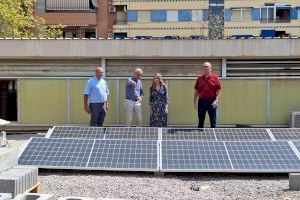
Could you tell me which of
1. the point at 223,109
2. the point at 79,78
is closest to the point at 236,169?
the point at 223,109

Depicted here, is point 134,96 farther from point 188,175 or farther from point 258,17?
point 258,17

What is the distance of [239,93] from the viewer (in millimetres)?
15234

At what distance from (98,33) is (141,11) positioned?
16.6ft

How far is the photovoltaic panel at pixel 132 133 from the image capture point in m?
11.4

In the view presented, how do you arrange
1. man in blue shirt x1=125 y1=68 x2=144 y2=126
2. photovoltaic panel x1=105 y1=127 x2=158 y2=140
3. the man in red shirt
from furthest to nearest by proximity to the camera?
1. man in blue shirt x1=125 y1=68 x2=144 y2=126
2. the man in red shirt
3. photovoltaic panel x1=105 y1=127 x2=158 y2=140

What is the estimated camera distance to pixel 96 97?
12992mm

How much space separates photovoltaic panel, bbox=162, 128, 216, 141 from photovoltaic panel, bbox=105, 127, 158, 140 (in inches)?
9.0

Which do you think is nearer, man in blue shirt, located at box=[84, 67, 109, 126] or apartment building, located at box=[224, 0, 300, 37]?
man in blue shirt, located at box=[84, 67, 109, 126]

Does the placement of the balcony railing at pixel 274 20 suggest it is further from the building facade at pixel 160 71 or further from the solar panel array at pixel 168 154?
the solar panel array at pixel 168 154

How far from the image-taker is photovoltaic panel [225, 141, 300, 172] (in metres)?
9.73

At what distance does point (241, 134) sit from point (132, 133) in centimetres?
222

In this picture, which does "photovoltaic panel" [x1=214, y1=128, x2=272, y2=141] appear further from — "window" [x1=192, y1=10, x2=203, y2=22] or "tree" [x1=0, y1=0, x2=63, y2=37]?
"window" [x1=192, y1=10, x2=203, y2=22]

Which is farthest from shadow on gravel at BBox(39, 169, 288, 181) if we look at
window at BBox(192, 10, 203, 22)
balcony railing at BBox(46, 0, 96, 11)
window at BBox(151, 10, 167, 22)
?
window at BBox(151, 10, 167, 22)

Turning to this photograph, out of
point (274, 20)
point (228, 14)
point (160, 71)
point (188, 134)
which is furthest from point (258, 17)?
point (188, 134)
